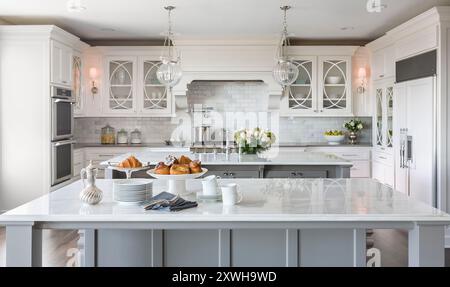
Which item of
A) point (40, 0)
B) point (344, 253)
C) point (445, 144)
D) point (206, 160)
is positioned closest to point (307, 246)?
point (344, 253)

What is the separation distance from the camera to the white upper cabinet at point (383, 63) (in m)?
6.16

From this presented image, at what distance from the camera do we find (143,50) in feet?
23.5

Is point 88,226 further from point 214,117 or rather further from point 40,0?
point 214,117

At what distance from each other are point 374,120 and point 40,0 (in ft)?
15.6

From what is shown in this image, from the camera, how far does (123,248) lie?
2.62 metres

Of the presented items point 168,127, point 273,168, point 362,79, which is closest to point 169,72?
point 273,168

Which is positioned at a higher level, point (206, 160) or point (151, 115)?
point (151, 115)

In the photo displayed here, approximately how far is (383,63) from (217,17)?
8.03 feet

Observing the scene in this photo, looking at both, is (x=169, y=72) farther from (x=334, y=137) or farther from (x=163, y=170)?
(x=334, y=137)

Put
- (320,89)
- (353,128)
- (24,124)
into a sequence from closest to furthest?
(24,124), (320,89), (353,128)

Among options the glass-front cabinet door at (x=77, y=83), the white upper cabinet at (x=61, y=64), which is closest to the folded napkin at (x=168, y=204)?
the white upper cabinet at (x=61, y=64)

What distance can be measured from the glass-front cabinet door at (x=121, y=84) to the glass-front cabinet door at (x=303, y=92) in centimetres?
238

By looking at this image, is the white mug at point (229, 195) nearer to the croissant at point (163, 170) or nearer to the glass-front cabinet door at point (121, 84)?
the croissant at point (163, 170)

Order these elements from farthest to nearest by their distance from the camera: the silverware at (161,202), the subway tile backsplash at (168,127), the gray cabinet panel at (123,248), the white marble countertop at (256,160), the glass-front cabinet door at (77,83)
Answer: the subway tile backsplash at (168,127), the glass-front cabinet door at (77,83), the white marble countertop at (256,160), the gray cabinet panel at (123,248), the silverware at (161,202)
